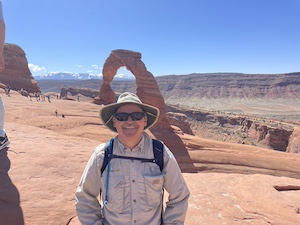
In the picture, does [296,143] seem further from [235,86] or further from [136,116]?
[235,86]

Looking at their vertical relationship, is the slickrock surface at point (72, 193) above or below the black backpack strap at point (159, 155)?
below

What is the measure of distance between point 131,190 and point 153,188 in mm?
207

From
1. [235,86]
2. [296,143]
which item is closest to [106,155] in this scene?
[296,143]

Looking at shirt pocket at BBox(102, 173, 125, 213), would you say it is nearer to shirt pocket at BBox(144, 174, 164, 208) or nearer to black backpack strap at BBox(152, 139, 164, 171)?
shirt pocket at BBox(144, 174, 164, 208)

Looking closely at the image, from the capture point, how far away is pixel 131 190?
2070 millimetres

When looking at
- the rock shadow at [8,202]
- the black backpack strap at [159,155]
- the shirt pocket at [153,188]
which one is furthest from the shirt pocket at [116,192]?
the rock shadow at [8,202]

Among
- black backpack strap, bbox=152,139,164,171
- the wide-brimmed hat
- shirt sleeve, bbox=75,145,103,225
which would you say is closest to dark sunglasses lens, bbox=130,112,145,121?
the wide-brimmed hat

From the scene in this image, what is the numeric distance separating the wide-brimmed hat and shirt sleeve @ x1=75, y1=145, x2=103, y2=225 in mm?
448

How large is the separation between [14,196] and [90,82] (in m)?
121

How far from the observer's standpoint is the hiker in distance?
207 centimetres

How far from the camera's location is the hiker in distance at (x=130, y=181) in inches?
81.7

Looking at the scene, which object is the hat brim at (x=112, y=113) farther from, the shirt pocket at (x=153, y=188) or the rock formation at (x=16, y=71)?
the rock formation at (x=16, y=71)

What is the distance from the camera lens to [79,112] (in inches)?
600

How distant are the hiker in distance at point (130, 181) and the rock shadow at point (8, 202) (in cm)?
113
